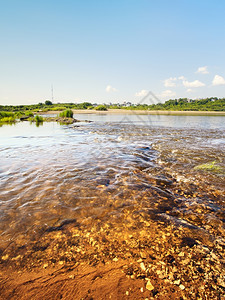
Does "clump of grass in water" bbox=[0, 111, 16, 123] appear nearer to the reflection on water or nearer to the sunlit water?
the sunlit water

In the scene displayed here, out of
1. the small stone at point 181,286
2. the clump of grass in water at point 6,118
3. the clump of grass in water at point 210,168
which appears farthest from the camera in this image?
the clump of grass in water at point 6,118

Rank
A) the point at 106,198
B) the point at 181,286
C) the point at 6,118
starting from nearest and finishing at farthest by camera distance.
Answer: the point at 181,286, the point at 106,198, the point at 6,118

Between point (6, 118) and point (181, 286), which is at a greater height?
point (6, 118)

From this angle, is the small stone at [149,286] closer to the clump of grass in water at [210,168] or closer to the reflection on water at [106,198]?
the reflection on water at [106,198]

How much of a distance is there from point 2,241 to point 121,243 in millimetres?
1769

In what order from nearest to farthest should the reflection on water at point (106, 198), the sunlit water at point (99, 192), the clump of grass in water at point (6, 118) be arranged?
the reflection on water at point (106, 198)
the sunlit water at point (99, 192)
the clump of grass in water at point (6, 118)

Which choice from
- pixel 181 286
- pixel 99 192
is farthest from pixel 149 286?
pixel 99 192

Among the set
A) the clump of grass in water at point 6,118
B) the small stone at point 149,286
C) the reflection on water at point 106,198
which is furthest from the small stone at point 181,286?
the clump of grass in water at point 6,118

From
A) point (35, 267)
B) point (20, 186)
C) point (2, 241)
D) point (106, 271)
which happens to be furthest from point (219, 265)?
point (20, 186)

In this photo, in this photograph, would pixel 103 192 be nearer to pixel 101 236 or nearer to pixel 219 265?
pixel 101 236

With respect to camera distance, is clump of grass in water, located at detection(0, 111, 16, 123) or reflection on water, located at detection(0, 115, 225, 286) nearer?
reflection on water, located at detection(0, 115, 225, 286)

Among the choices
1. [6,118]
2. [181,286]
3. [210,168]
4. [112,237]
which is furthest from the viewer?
[6,118]

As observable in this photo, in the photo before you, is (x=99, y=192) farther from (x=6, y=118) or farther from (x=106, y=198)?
(x=6, y=118)

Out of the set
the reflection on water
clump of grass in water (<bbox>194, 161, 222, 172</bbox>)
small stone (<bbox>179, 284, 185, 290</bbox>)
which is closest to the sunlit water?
the reflection on water
